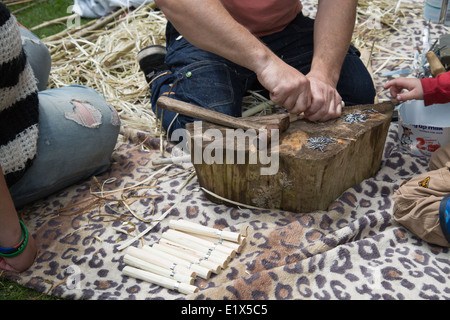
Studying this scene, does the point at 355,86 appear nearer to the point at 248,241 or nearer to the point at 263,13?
the point at 263,13

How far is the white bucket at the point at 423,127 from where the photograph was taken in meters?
1.69

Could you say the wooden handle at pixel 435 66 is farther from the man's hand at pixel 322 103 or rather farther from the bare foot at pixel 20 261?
the bare foot at pixel 20 261

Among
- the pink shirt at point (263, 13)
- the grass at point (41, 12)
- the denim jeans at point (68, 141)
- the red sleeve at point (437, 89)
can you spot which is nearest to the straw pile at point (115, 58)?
the grass at point (41, 12)

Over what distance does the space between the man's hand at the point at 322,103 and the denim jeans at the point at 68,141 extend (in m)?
0.77

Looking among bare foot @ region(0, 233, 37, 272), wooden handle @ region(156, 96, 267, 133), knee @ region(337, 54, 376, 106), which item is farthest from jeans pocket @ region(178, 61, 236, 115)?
bare foot @ region(0, 233, 37, 272)

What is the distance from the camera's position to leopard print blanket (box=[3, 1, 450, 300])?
50.6 inches

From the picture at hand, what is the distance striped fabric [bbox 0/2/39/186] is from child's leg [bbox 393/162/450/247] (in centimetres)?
122

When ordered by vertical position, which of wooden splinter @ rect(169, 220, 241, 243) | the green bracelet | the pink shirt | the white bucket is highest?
the pink shirt

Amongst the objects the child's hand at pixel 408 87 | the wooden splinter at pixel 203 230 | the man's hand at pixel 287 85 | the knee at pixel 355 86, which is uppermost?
the man's hand at pixel 287 85

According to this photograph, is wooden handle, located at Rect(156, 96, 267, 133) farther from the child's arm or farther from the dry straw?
the child's arm

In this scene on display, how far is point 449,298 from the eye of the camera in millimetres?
1233

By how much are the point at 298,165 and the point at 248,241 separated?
29 centimetres
